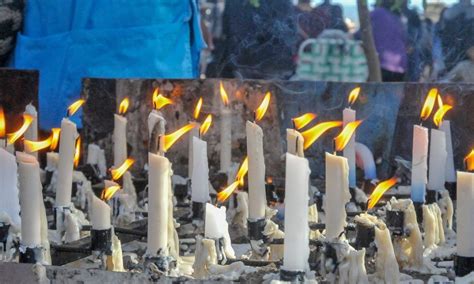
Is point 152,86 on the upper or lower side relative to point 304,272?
upper

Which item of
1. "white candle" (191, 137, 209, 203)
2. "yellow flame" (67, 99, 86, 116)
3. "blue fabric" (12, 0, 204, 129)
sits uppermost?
"blue fabric" (12, 0, 204, 129)

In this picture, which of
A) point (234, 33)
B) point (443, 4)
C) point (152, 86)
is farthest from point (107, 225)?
point (443, 4)

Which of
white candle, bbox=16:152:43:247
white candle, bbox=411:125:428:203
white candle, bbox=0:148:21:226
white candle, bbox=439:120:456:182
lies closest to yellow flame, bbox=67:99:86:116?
white candle, bbox=0:148:21:226

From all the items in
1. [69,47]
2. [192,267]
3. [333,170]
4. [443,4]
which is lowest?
[192,267]

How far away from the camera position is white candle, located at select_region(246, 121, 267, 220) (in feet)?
10.2

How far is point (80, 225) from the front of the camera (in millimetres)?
3301

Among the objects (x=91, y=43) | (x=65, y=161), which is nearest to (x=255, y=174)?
(x=65, y=161)

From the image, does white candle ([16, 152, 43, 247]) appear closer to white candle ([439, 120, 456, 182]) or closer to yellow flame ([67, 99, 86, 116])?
yellow flame ([67, 99, 86, 116])

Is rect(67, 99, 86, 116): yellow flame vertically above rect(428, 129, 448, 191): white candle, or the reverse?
rect(67, 99, 86, 116): yellow flame

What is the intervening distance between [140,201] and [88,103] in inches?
33.3

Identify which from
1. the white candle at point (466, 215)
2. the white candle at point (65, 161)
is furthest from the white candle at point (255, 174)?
the white candle at point (466, 215)

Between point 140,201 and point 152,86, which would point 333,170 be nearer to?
point 140,201

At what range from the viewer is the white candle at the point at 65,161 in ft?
11.1

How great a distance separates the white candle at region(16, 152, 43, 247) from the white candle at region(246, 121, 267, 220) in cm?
74
